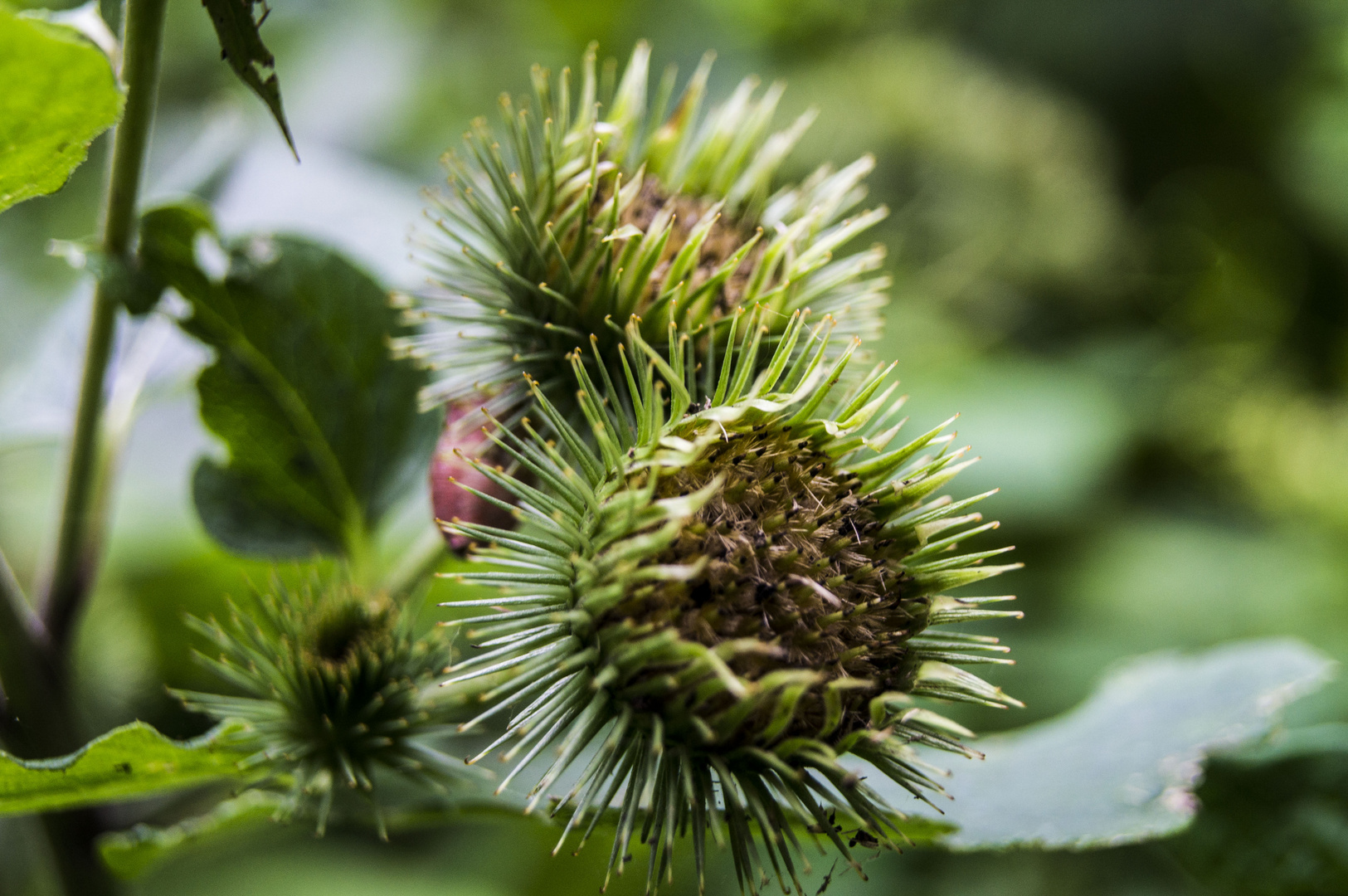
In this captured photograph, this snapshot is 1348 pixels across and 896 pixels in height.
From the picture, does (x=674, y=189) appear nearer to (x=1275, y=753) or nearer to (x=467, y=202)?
(x=467, y=202)

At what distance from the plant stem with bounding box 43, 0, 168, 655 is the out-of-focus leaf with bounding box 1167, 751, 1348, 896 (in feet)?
6.01

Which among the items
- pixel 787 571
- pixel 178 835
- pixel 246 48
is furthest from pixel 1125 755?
pixel 246 48

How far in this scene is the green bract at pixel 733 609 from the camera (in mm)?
1117

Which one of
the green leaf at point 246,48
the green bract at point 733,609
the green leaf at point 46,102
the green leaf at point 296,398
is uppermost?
the green leaf at point 246,48

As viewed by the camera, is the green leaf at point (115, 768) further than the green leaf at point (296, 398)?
No

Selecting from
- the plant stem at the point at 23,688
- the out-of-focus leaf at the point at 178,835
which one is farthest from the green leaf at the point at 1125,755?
the plant stem at the point at 23,688

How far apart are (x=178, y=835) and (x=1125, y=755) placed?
4.99 feet

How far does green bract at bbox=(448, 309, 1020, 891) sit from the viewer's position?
3.67 ft

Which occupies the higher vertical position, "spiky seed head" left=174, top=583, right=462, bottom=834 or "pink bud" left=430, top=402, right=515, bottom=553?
"pink bud" left=430, top=402, right=515, bottom=553

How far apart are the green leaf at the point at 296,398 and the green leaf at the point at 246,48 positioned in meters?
0.44

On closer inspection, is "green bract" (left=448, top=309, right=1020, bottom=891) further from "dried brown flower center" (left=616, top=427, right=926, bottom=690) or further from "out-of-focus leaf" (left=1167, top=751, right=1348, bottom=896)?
"out-of-focus leaf" (left=1167, top=751, right=1348, bottom=896)

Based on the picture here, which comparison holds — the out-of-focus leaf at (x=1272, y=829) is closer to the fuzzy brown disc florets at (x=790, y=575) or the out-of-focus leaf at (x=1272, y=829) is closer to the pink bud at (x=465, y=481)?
the fuzzy brown disc florets at (x=790, y=575)

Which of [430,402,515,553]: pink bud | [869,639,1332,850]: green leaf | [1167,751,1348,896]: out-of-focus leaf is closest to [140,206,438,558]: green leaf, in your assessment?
[430,402,515,553]: pink bud

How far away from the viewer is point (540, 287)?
1.33 meters
